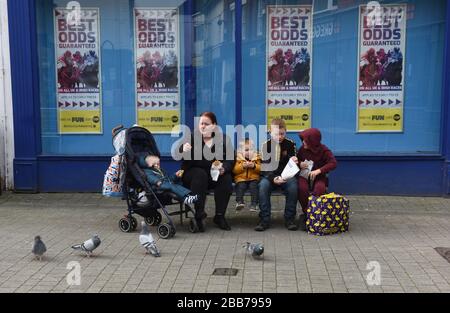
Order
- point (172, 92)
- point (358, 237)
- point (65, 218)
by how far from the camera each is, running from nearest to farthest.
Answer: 1. point (358, 237)
2. point (65, 218)
3. point (172, 92)

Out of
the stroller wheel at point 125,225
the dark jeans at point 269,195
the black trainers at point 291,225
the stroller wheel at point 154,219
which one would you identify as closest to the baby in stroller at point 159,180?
the stroller wheel at point 154,219

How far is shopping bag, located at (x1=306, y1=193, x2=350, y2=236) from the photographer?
21.5 ft

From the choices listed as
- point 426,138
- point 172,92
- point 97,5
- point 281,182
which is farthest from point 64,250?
point 426,138

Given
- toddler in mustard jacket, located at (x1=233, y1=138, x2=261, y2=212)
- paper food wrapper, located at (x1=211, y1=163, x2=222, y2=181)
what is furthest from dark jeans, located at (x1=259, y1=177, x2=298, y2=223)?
paper food wrapper, located at (x1=211, y1=163, x2=222, y2=181)

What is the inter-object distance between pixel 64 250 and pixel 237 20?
460cm

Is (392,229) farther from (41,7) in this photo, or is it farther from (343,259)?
(41,7)

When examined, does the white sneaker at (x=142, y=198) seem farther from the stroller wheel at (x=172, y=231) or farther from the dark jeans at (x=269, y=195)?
the dark jeans at (x=269, y=195)

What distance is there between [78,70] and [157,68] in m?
1.27

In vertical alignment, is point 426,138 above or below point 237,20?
below

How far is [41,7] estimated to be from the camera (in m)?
9.08

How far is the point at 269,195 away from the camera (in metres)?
6.84

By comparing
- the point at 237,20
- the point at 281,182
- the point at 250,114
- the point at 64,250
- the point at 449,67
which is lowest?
the point at 64,250

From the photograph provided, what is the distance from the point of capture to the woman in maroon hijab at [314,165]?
6773 millimetres

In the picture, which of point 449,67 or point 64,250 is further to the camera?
point 449,67
